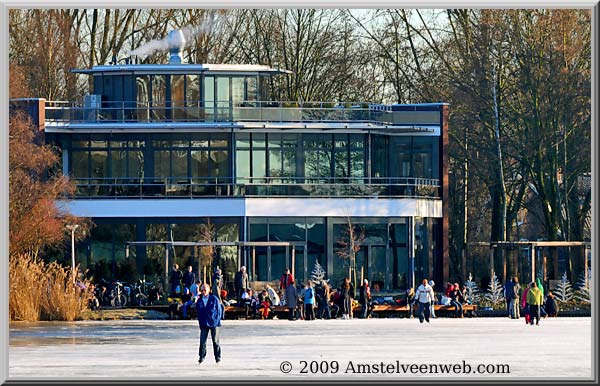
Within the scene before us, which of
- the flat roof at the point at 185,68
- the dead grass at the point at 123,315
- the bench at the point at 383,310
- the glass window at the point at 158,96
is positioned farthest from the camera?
the flat roof at the point at 185,68

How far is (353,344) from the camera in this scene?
38.4 meters

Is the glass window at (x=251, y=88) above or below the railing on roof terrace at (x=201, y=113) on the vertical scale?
above

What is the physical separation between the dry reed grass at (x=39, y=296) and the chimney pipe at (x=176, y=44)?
65.0 feet

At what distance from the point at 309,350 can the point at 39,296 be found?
11.9m

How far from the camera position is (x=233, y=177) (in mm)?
62188

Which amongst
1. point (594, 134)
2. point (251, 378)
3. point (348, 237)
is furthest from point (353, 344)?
point (348, 237)

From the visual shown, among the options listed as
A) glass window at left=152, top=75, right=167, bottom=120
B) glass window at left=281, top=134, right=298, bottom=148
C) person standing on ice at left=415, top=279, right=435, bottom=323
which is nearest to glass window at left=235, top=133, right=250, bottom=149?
glass window at left=281, top=134, right=298, bottom=148

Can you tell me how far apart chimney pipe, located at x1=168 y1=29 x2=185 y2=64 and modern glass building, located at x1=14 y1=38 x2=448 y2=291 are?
7.81 feet

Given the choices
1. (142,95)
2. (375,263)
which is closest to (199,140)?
(142,95)

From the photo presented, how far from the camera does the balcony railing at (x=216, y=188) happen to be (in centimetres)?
6172

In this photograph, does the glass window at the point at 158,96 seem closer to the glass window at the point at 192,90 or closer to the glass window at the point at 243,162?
the glass window at the point at 192,90

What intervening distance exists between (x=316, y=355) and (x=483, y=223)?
138 feet

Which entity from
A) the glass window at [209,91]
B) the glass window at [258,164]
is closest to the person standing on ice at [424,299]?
the glass window at [258,164]

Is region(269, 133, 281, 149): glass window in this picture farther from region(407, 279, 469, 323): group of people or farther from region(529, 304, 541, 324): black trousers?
region(529, 304, 541, 324): black trousers
